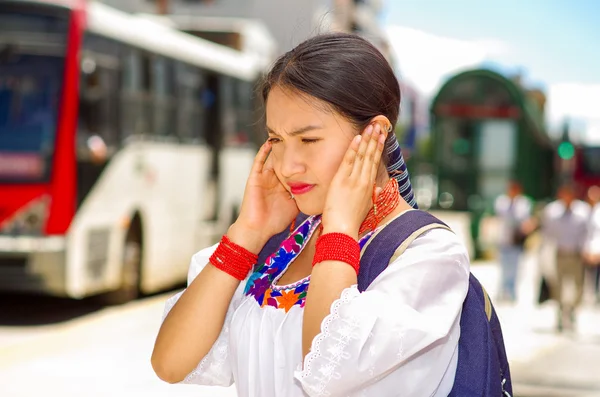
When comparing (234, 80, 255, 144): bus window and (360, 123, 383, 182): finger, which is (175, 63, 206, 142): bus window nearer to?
(234, 80, 255, 144): bus window

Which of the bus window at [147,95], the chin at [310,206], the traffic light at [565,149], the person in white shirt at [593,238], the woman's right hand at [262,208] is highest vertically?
the chin at [310,206]

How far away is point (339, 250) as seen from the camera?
2176mm

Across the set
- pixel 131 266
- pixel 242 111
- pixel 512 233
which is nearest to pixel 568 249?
pixel 512 233

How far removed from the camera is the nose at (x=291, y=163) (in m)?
2.29

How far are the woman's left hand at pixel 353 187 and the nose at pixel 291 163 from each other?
0.09 m

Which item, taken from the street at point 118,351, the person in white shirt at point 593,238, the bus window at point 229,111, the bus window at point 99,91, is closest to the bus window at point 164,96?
the bus window at point 99,91

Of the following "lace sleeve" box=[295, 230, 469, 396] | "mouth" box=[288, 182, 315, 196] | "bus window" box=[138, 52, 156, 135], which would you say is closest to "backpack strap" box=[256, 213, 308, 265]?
"mouth" box=[288, 182, 315, 196]

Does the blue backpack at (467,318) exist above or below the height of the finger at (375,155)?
below

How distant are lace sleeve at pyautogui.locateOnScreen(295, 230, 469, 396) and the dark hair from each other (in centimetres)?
31

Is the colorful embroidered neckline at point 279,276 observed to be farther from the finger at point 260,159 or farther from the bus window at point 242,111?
the bus window at point 242,111

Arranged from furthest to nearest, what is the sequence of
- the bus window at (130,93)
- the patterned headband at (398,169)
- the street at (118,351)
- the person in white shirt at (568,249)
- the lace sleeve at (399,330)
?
the bus window at (130,93) → the person in white shirt at (568,249) → the street at (118,351) → the patterned headband at (398,169) → the lace sleeve at (399,330)

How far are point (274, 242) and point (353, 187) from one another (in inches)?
16.9

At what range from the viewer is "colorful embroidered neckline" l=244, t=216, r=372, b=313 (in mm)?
2354

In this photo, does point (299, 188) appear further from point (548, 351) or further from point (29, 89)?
point (29, 89)
